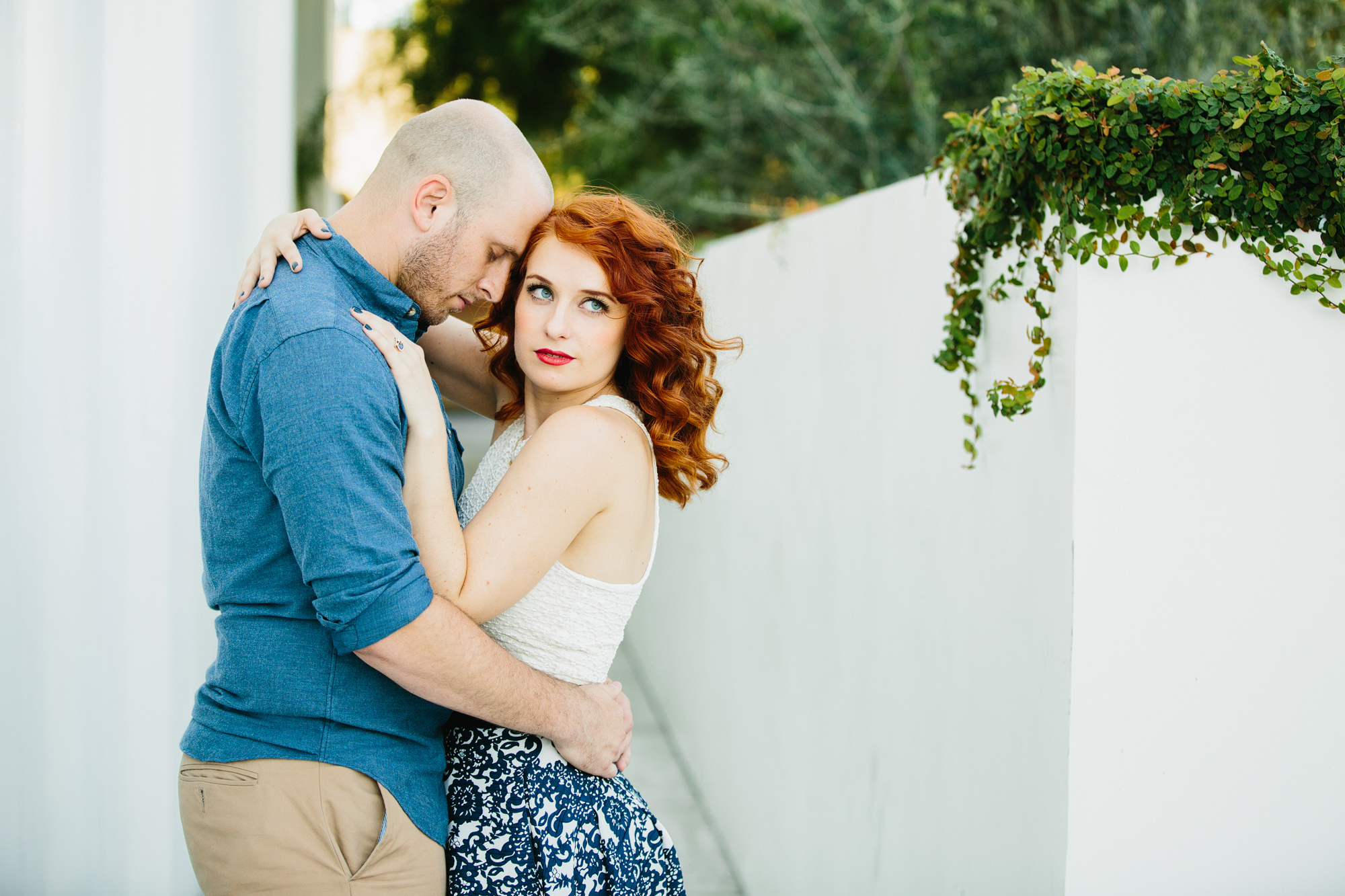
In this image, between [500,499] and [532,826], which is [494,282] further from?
[532,826]

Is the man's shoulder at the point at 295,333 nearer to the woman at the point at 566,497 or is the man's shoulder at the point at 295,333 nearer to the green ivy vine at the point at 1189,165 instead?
the woman at the point at 566,497

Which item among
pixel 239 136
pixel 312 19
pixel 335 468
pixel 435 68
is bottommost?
pixel 335 468

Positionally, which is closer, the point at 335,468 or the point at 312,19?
the point at 335,468

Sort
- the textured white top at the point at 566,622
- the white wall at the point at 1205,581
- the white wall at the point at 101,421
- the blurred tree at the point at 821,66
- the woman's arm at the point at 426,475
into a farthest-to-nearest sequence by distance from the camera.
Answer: the blurred tree at the point at 821,66
the white wall at the point at 101,421
the textured white top at the point at 566,622
the white wall at the point at 1205,581
the woman's arm at the point at 426,475

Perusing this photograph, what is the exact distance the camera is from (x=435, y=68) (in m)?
9.54

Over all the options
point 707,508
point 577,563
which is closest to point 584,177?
point 707,508

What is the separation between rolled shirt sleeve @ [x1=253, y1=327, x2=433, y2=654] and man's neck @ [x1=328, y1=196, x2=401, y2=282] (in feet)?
1.05

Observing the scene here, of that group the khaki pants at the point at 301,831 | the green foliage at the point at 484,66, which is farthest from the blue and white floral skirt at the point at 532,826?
the green foliage at the point at 484,66

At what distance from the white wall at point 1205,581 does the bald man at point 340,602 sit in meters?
0.82

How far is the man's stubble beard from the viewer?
64.4 inches

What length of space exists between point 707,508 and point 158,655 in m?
2.19

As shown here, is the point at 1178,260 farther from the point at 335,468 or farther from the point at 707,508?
the point at 707,508

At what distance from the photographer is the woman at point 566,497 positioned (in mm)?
1464

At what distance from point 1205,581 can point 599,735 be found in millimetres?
990
